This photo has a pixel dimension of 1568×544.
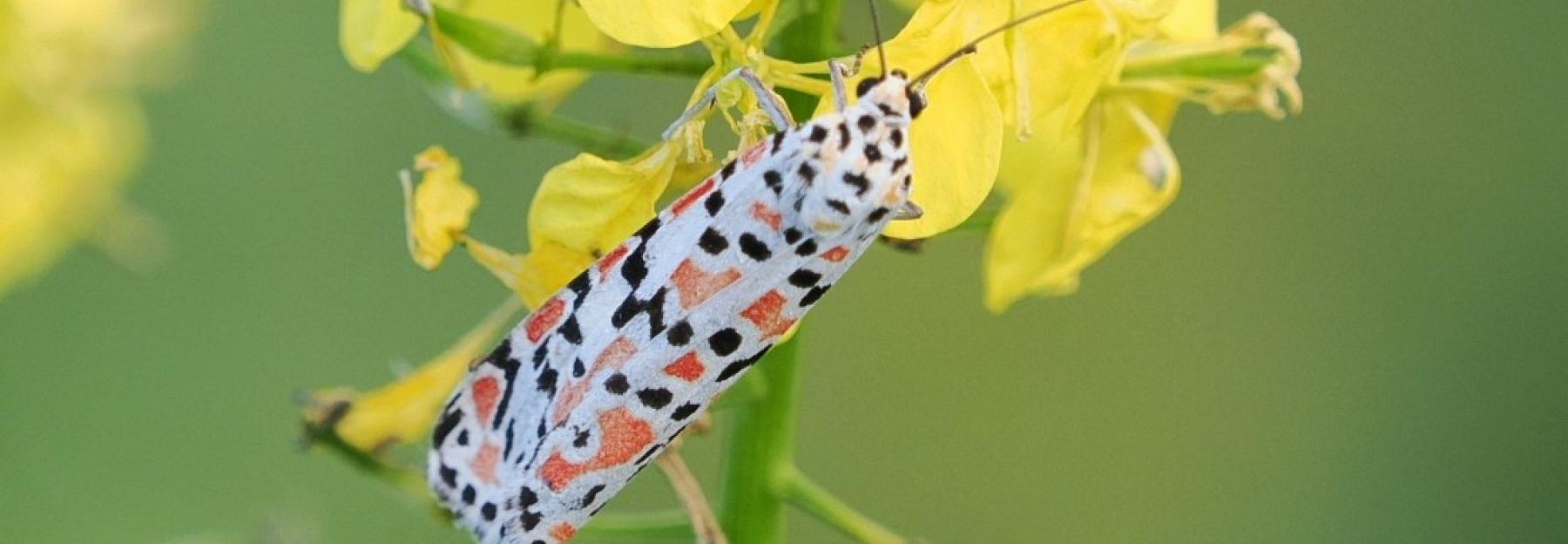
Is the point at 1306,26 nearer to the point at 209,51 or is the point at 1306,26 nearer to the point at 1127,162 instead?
the point at 209,51

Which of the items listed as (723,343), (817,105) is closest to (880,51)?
(817,105)

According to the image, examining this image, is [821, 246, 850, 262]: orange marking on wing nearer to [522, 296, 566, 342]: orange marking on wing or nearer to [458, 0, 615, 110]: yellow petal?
[522, 296, 566, 342]: orange marking on wing

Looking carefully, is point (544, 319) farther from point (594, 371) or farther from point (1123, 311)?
point (1123, 311)

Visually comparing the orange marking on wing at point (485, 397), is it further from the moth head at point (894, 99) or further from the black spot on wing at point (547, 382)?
the moth head at point (894, 99)

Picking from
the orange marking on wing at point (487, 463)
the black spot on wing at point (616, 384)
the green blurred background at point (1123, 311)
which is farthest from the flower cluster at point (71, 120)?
the green blurred background at point (1123, 311)

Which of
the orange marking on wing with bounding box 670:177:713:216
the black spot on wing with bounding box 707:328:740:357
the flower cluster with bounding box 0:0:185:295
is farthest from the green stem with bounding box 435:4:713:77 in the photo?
the flower cluster with bounding box 0:0:185:295

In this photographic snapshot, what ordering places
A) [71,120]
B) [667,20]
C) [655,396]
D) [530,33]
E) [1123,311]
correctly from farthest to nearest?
1. [1123,311]
2. [71,120]
3. [530,33]
4. [655,396]
5. [667,20]

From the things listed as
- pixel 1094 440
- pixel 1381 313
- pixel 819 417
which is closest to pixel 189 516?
pixel 819 417
